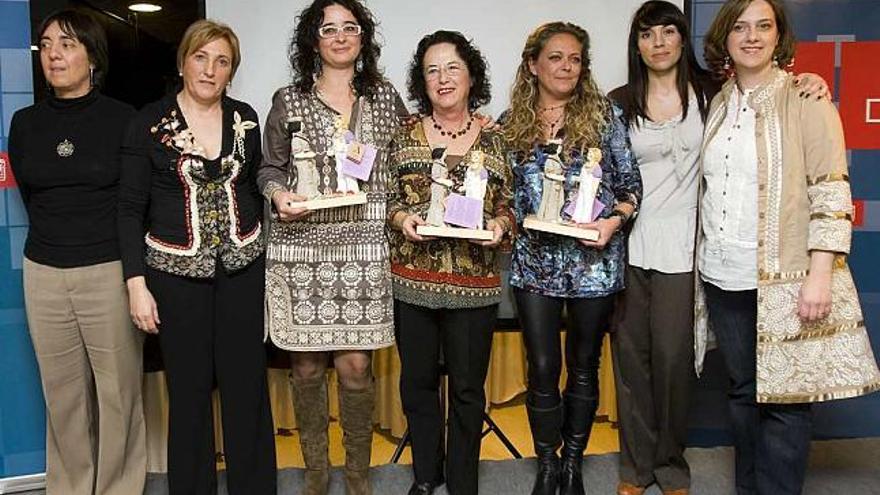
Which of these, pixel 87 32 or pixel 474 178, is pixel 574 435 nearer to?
pixel 474 178

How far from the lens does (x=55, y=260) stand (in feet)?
7.79

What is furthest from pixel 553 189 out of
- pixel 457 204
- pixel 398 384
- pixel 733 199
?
pixel 398 384

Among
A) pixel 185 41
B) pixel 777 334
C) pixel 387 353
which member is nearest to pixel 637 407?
pixel 777 334

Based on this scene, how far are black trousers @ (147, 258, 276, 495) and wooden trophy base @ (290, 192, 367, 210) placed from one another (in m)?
0.27

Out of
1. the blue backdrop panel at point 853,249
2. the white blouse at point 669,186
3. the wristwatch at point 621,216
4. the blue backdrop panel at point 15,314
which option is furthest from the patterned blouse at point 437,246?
the blue backdrop panel at point 15,314

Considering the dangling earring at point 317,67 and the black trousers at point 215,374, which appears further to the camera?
the dangling earring at point 317,67

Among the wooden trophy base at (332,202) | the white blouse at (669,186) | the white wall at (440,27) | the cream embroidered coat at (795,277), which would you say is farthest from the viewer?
the white wall at (440,27)

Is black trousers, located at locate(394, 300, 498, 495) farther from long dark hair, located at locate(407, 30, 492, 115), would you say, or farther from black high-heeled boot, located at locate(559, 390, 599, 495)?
long dark hair, located at locate(407, 30, 492, 115)

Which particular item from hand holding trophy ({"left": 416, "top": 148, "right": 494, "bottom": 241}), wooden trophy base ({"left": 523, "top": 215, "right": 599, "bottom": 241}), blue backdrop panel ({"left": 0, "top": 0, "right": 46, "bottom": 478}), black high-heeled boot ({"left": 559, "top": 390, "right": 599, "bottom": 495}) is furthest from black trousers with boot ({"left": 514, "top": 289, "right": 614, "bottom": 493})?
blue backdrop panel ({"left": 0, "top": 0, "right": 46, "bottom": 478})

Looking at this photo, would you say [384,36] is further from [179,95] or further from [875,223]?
[875,223]

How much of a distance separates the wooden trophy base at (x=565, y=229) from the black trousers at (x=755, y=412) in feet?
1.35

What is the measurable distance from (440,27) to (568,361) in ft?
4.53

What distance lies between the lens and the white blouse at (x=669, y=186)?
2.47m

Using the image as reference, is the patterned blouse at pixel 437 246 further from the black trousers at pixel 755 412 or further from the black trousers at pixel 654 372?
the black trousers at pixel 755 412
